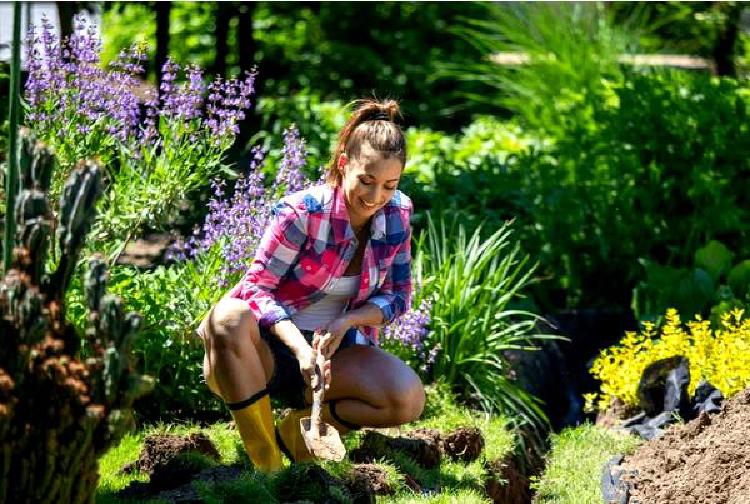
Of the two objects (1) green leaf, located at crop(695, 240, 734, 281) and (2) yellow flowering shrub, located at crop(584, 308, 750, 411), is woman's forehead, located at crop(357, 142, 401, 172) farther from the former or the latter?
(1) green leaf, located at crop(695, 240, 734, 281)

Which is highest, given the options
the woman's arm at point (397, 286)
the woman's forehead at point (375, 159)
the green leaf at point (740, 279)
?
the woman's forehead at point (375, 159)

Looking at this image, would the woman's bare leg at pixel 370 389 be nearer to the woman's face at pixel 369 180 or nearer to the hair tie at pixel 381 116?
the woman's face at pixel 369 180

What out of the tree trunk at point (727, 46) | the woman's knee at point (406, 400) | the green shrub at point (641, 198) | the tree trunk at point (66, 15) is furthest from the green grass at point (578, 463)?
the tree trunk at point (727, 46)

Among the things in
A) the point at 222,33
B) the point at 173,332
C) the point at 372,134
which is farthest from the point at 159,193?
the point at 222,33

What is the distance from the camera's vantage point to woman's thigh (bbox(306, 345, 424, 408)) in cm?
412

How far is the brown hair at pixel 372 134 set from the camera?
3.95m

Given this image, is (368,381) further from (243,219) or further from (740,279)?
(740,279)

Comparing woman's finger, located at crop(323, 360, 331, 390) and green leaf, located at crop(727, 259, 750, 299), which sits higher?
woman's finger, located at crop(323, 360, 331, 390)

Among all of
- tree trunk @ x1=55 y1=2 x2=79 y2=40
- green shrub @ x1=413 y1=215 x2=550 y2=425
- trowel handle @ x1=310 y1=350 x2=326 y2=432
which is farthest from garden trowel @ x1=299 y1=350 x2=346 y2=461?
tree trunk @ x1=55 y1=2 x2=79 y2=40

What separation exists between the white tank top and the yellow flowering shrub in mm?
1505

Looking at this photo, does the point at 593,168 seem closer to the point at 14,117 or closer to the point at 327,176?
the point at 327,176

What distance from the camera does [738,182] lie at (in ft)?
22.5

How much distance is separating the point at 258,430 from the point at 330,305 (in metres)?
0.48

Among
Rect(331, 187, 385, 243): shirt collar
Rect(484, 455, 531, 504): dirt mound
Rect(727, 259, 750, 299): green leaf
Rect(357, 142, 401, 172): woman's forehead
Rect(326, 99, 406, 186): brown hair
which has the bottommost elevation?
Rect(484, 455, 531, 504): dirt mound
